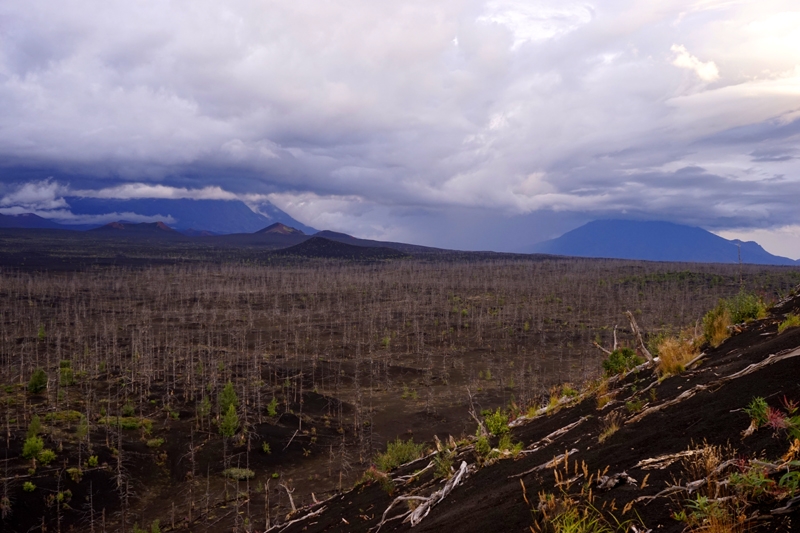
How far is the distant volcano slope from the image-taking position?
375cm

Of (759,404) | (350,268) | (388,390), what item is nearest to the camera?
(759,404)

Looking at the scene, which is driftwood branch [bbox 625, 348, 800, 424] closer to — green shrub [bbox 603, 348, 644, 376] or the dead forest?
green shrub [bbox 603, 348, 644, 376]

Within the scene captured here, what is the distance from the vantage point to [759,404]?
16.4 ft

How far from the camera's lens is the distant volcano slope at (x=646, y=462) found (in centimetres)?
375

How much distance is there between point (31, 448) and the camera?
2766 centimetres

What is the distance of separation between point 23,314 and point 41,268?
69.7 m

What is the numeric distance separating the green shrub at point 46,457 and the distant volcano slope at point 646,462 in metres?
25.6

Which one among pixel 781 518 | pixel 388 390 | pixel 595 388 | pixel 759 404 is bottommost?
pixel 388 390

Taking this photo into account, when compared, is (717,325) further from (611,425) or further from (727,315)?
(611,425)

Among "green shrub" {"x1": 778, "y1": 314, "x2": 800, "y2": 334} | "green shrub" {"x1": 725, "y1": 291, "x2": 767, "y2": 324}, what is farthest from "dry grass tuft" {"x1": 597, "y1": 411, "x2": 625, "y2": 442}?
"green shrub" {"x1": 725, "y1": 291, "x2": 767, "y2": 324}

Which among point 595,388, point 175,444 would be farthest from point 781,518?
point 175,444

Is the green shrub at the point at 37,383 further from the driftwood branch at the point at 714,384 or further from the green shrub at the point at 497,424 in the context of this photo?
the driftwood branch at the point at 714,384

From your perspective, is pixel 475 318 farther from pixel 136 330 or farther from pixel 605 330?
pixel 136 330

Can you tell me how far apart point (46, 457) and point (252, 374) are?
23.1 metres
